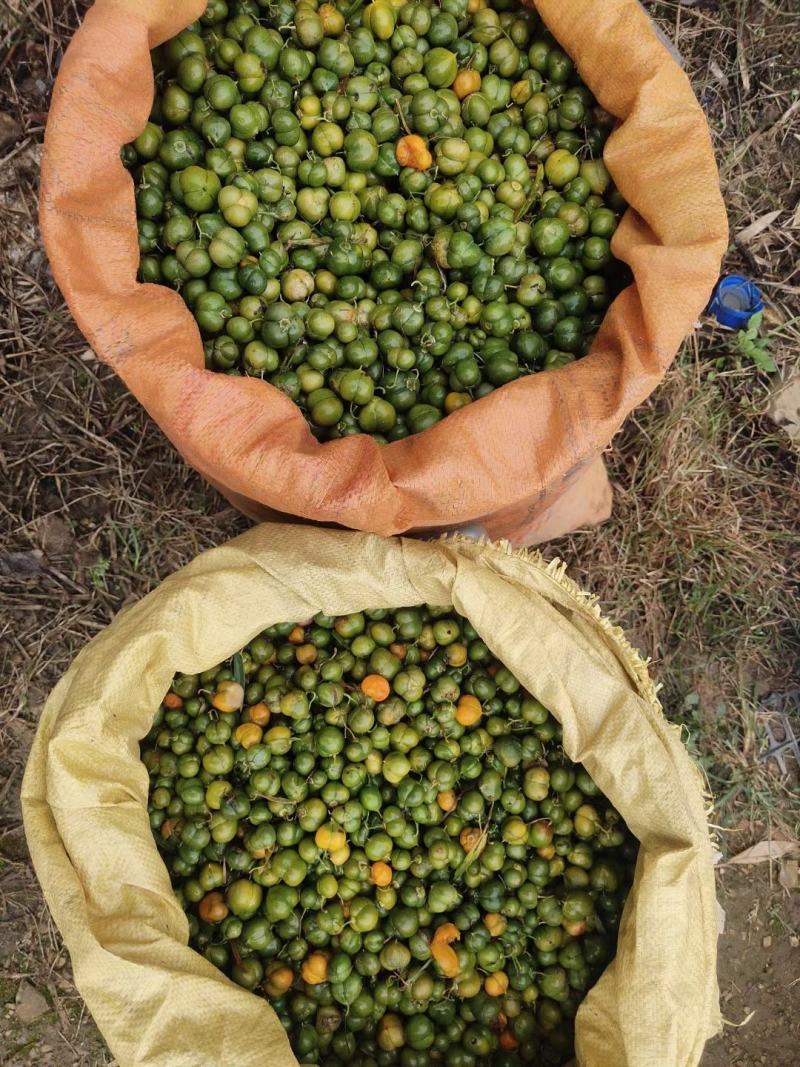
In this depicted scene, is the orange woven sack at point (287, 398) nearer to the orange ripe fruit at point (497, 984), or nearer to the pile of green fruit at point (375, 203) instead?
the pile of green fruit at point (375, 203)

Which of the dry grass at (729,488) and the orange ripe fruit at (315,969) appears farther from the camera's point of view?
the dry grass at (729,488)

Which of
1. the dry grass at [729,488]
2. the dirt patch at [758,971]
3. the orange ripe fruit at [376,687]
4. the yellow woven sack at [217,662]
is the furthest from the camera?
the dry grass at [729,488]

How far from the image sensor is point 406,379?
9.23 ft

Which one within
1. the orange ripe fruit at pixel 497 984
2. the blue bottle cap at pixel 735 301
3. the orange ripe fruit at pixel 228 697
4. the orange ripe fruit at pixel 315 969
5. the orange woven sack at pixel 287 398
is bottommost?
the orange ripe fruit at pixel 497 984

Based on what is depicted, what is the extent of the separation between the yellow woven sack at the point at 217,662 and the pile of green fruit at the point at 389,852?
18 centimetres

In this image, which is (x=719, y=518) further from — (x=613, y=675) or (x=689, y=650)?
(x=613, y=675)

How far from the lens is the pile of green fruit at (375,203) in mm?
2740

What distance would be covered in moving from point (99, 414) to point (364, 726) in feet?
6.05

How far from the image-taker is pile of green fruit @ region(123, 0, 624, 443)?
8.99 ft

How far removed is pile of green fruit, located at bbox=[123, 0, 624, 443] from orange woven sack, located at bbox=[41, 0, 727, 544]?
0.19 meters

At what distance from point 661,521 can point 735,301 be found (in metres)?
1.09

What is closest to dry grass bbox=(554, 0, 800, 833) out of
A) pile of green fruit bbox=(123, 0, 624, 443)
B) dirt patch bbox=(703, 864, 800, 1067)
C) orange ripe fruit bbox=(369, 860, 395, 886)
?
dirt patch bbox=(703, 864, 800, 1067)

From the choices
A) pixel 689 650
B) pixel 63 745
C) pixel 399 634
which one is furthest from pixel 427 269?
pixel 689 650

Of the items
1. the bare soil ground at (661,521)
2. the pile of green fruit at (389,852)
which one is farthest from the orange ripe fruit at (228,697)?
the bare soil ground at (661,521)
